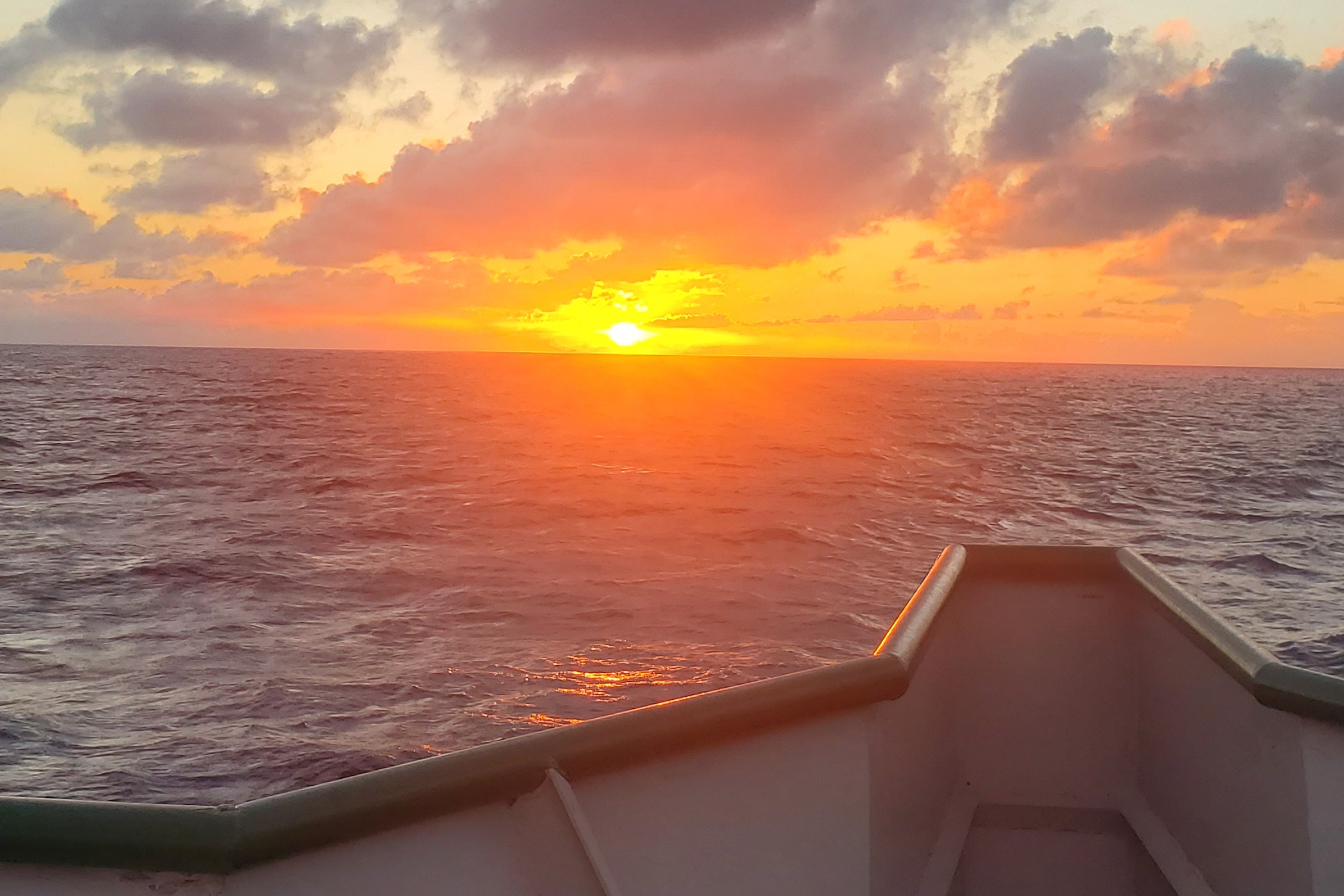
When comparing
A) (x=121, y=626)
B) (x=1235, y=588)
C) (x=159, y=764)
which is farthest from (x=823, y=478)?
(x=159, y=764)

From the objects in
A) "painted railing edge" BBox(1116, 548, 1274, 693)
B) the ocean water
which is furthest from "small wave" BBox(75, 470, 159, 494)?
"painted railing edge" BBox(1116, 548, 1274, 693)

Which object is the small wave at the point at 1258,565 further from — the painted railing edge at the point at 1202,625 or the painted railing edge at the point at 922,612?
the painted railing edge at the point at 922,612

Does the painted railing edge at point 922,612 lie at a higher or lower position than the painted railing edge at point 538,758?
higher

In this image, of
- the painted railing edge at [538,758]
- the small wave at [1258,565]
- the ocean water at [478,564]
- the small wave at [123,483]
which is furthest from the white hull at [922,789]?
the small wave at [123,483]

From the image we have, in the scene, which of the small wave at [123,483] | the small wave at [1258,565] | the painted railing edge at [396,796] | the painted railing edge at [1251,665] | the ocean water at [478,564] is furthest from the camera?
the small wave at [123,483]

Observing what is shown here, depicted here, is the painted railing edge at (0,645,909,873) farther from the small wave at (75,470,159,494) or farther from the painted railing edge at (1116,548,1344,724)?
the small wave at (75,470,159,494)

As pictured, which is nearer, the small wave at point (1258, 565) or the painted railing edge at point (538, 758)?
the painted railing edge at point (538, 758)

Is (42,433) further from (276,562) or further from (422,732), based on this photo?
(422,732)

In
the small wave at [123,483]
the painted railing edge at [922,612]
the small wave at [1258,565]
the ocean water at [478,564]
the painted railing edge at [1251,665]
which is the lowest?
the small wave at [1258,565]

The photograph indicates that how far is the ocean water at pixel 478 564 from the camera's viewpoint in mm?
12531

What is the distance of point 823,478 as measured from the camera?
4003 cm

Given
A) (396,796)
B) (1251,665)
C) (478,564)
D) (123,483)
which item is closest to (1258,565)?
(478,564)

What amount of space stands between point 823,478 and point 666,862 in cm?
3813

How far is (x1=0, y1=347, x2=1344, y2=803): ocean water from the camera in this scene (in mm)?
12531
